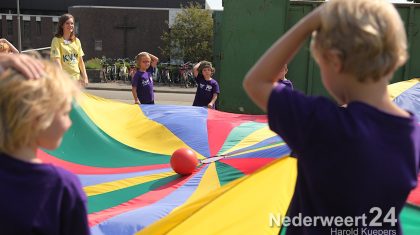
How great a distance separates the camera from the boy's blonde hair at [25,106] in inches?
40.9

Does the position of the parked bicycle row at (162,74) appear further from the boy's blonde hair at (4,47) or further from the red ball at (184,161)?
the red ball at (184,161)

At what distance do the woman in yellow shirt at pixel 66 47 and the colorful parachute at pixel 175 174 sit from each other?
122 cm

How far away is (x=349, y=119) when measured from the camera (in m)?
1.09

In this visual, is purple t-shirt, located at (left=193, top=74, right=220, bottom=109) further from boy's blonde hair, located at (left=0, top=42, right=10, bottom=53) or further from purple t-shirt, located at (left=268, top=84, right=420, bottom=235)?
purple t-shirt, located at (left=268, top=84, right=420, bottom=235)

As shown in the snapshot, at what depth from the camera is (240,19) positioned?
6.16 metres

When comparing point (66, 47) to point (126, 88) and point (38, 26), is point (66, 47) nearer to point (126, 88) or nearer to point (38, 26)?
point (126, 88)

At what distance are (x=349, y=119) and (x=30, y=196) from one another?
727 mm

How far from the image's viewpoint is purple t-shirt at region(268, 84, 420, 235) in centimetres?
108

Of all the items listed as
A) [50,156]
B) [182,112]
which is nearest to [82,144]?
[50,156]

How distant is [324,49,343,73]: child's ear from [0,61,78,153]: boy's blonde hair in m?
0.60

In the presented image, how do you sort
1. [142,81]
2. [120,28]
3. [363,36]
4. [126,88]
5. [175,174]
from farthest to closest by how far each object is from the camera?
[120,28]
[126,88]
[142,81]
[175,174]
[363,36]

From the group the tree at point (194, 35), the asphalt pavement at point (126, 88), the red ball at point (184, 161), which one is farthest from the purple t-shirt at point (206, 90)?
the tree at point (194, 35)

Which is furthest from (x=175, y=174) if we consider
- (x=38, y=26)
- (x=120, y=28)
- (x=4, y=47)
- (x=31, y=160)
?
(x=38, y=26)

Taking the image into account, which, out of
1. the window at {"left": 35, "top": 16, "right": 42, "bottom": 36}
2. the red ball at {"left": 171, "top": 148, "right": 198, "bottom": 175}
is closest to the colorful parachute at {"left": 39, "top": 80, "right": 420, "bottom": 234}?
the red ball at {"left": 171, "top": 148, "right": 198, "bottom": 175}
